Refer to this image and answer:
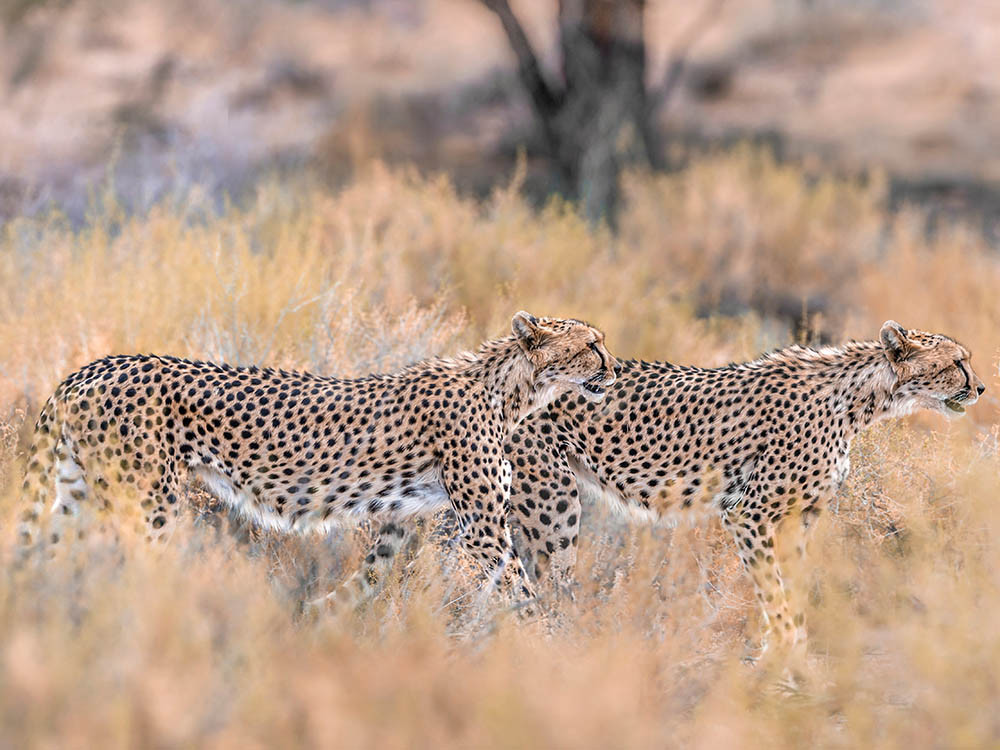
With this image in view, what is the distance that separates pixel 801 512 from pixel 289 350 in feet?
7.22

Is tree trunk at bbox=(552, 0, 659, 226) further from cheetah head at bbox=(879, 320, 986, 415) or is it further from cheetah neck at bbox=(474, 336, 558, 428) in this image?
cheetah neck at bbox=(474, 336, 558, 428)

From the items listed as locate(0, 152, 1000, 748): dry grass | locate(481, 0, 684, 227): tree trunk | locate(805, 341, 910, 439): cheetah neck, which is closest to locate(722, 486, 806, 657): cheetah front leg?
locate(0, 152, 1000, 748): dry grass

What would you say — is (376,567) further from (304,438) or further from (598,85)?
(598,85)

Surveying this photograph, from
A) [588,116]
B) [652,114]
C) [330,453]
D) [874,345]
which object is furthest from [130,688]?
[652,114]

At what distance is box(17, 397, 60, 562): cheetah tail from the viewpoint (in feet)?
12.4

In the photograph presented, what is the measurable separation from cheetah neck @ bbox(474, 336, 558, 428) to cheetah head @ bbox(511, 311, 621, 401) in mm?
25

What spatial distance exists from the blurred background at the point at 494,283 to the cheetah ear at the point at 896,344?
473 mm

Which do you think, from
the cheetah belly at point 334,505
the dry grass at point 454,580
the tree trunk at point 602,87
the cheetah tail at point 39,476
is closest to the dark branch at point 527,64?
the tree trunk at point 602,87

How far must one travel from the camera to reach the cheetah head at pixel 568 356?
13.9 ft

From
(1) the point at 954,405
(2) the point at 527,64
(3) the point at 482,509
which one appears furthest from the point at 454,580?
(2) the point at 527,64

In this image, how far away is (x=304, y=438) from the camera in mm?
3996

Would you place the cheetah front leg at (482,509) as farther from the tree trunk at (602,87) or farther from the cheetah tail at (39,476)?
the tree trunk at (602,87)

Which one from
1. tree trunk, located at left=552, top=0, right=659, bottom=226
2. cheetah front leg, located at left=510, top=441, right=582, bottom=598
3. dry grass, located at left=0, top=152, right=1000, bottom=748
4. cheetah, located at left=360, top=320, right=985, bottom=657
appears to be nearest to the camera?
dry grass, located at left=0, top=152, right=1000, bottom=748

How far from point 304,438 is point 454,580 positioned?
633 millimetres
